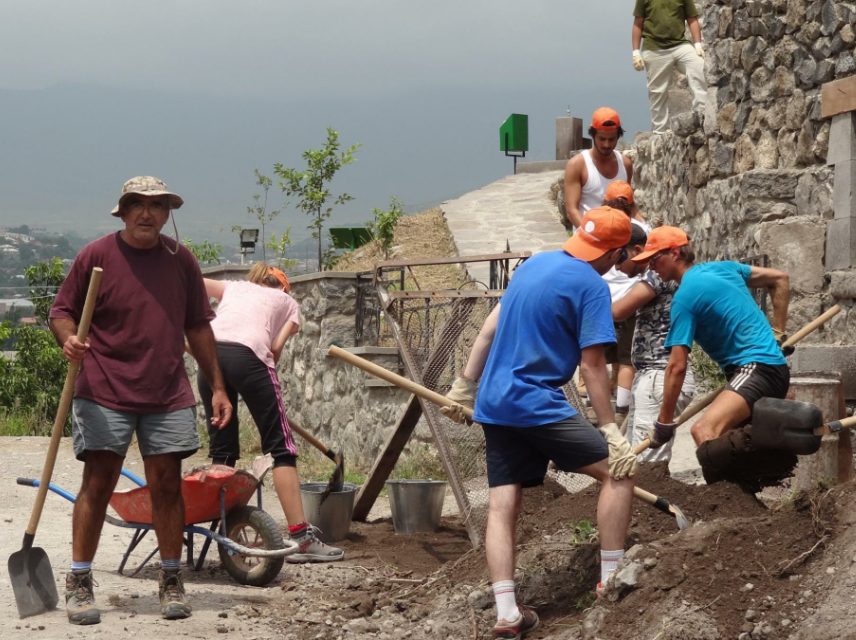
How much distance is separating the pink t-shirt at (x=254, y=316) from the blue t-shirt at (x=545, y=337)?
240 cm

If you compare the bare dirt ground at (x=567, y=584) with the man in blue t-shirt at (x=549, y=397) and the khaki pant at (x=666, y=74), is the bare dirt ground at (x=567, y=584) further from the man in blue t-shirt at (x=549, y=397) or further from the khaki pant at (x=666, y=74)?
the khaki pant at (x=666, y=74)

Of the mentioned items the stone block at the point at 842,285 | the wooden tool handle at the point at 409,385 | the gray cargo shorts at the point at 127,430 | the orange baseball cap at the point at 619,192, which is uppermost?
the orange baseball cap at the point at 619,192

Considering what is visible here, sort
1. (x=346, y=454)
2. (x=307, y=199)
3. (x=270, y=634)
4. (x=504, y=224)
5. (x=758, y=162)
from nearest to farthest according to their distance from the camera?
(x=270, y=634), (x=758, y=162), (x=346, y=454), (x=504, y=224), (x=307, y=199)

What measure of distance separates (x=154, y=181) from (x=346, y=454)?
5.66 metres

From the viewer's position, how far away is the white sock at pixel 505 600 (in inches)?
205

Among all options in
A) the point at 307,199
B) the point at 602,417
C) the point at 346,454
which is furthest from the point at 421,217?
the point at 602,417

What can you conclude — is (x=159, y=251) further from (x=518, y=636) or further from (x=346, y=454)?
(x=346, y=454)

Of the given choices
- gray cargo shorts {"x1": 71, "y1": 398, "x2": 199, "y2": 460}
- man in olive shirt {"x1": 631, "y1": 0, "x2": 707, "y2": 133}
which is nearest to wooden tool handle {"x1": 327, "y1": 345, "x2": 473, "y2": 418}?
gray cargo shorts {"x1": 71, "y1": 398, "x2": 199, "y2": 460}

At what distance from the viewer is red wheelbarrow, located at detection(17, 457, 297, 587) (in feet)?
21.4

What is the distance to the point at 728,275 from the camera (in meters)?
6.49

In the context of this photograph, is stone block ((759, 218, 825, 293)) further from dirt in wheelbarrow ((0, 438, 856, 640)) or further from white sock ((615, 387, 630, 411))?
dirt in wheelbarrow ((0, 438, 856, 640))

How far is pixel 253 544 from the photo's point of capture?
6.95m

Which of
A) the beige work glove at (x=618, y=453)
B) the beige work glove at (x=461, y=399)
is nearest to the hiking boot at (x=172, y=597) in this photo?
the beige work glove at (x=461, y=399)

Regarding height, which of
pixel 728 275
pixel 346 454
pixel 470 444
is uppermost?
pixel 728 275
